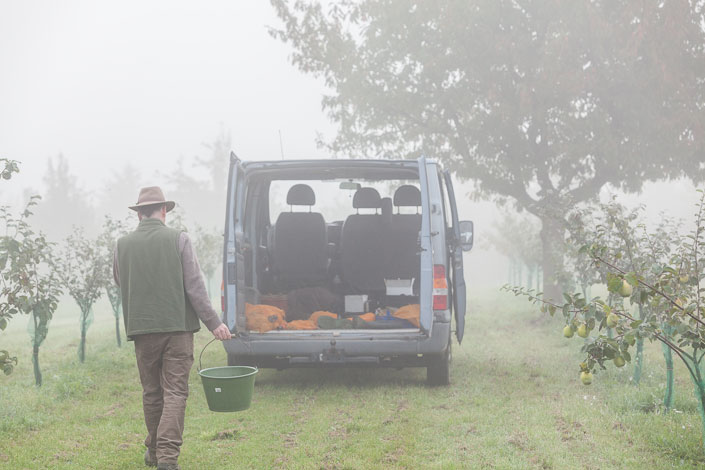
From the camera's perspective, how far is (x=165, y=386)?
4.93 metres

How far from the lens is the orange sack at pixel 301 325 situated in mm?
7789

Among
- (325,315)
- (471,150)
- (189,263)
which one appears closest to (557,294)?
(471,150)

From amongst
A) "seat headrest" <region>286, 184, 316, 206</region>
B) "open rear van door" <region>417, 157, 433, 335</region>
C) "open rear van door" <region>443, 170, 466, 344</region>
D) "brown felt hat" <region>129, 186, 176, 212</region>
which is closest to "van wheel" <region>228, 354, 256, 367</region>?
"open rear van door" <region>417, 157, 433, 335</region>

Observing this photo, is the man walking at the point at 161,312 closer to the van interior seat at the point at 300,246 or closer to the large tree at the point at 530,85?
the van interior seat at the point at 300,246

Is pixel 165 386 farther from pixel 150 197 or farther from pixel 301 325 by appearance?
pixel 301 325

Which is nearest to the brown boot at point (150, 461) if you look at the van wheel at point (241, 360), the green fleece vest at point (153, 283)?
the green fleece vest at point (153, 283)

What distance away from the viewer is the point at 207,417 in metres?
6.75

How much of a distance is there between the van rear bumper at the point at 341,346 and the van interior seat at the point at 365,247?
1.65 metres

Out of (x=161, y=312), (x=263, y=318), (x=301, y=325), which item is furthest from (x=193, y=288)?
(x=301, y=325)

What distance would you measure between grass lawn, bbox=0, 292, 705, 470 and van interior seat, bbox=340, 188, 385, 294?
4.16 ft

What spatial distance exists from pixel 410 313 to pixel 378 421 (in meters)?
1.90

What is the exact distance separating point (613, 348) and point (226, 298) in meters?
4.31

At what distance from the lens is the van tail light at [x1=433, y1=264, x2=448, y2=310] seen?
7.27m

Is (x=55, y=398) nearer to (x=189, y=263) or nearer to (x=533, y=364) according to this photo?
(x=189, y=263)
